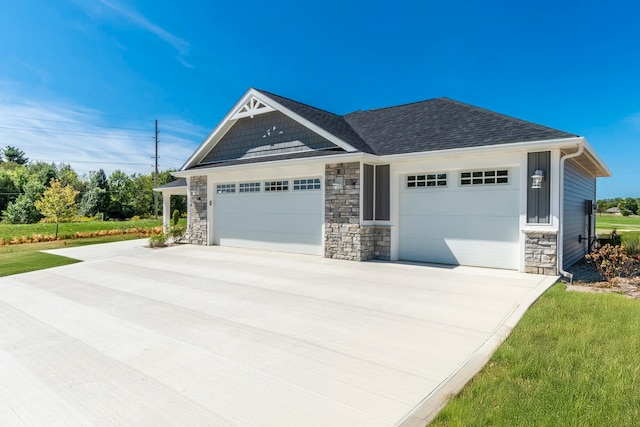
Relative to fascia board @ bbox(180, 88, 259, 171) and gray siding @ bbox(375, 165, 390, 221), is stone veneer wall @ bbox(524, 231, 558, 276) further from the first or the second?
fascia board @ bbox(180, 88, 259, 171)

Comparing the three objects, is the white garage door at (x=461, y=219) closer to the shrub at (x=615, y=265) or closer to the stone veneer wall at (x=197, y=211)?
the shrub at (x=615, y=265)

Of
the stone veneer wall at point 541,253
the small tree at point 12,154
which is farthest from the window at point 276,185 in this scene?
the small tree at point 12,154

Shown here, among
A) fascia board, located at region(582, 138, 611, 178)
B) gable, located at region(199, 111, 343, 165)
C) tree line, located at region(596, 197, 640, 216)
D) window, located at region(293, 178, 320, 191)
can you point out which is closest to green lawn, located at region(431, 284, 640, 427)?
fascia board, located at region(582, 138, 611, 178)

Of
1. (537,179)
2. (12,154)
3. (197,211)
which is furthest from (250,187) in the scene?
(12,154)

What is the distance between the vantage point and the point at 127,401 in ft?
9.36

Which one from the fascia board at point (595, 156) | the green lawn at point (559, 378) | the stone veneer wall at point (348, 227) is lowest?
the green lawn at point (559, 378)

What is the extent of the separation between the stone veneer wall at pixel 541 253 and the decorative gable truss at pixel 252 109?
29.4 feet

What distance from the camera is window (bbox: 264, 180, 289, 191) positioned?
39.7 ft

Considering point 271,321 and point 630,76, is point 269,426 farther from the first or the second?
point 630,76

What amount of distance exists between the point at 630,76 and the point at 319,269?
1731 cm

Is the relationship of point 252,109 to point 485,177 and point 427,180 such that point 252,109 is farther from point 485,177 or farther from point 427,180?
point 485,177

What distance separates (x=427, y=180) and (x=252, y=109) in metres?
6.94

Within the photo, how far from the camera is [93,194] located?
115 ft

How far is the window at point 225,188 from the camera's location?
13719 mm
